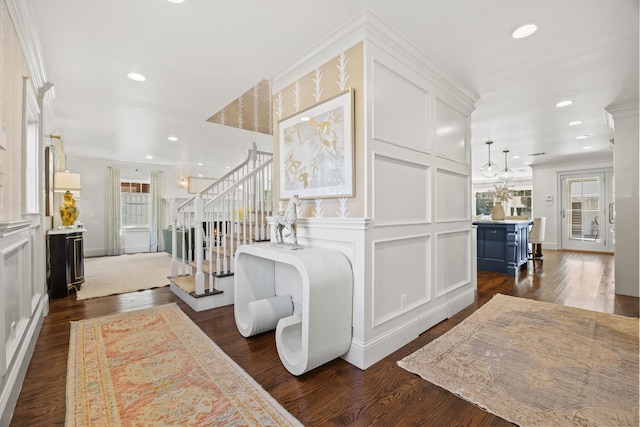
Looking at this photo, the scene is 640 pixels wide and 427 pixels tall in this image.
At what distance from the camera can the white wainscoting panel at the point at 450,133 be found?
2.77m

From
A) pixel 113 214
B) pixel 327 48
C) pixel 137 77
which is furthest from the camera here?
pixel 113 214

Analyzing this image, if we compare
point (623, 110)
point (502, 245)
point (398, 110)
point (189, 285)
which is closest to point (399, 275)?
point (398, 110)

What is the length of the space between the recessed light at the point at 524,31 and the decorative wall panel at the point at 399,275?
171 cm

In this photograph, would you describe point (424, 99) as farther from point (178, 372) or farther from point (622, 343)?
point (178, 372)

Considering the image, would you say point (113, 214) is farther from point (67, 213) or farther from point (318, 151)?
point (318, 151)

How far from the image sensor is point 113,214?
24.0 ft

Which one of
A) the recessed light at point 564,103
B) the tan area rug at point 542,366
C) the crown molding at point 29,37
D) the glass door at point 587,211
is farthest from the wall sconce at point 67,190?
the glass door at point 587,211

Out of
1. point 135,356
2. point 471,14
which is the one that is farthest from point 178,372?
point 471,14

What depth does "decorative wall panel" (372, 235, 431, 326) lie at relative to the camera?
2.12 metres

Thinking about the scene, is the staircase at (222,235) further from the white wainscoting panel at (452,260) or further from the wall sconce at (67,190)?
the white wainscoting panel at (452,260)

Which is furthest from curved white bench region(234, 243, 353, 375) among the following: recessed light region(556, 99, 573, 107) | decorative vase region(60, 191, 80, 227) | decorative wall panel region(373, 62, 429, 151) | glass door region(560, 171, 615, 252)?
glass door region(560, 171, 615, 252)

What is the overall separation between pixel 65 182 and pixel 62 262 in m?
1.34

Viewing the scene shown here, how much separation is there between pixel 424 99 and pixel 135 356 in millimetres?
3097

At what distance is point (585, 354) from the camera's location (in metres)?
2.09
